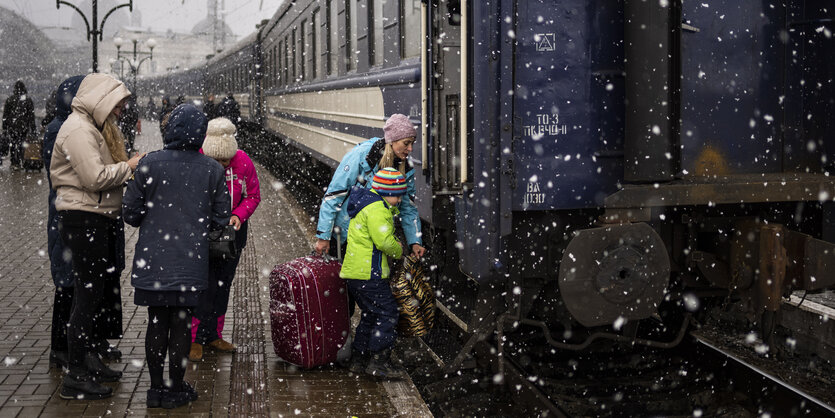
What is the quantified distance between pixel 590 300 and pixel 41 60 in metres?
70.7

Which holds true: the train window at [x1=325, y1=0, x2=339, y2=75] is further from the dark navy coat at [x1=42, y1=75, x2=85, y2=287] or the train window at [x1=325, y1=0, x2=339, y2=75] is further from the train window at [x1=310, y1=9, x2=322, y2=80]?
the dark navy coat at [x1=42, y1=75, x2=85, y2=287]

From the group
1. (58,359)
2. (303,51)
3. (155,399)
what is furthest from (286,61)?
(155,399)

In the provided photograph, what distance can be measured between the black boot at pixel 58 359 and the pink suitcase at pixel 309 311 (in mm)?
1219

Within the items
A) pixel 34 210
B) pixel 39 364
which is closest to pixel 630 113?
pixel 39 364

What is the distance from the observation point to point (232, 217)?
5.50 m

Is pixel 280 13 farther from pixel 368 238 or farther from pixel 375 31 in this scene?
pixel 368 238

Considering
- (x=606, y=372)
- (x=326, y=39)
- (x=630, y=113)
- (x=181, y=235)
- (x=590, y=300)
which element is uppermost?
(x=326, y=39)

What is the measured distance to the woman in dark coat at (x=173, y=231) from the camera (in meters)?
4.55

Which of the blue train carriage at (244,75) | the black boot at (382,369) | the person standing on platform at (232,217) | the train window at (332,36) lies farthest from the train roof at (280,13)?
A: the black boot at (382,369)

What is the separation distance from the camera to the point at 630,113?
4.67 metres

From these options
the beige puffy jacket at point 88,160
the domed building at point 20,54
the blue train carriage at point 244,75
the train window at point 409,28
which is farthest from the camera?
the domed building at point 20,54

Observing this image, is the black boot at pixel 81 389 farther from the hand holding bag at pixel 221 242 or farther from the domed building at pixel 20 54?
the domed building at pixel 20 54

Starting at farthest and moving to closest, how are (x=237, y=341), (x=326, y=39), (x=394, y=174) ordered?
(x=326, y=39) → (x=237, y=341) → (x=394, y=174)

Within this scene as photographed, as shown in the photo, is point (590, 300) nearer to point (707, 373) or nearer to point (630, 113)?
point (630, 113)
